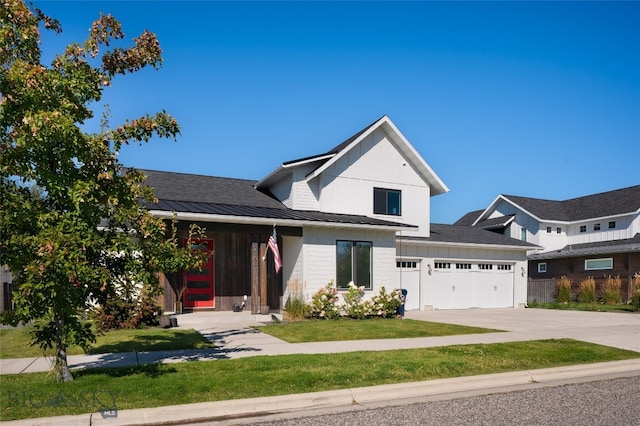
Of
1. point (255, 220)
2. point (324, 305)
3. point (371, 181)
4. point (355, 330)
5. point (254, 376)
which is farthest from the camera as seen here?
point (371, 181)

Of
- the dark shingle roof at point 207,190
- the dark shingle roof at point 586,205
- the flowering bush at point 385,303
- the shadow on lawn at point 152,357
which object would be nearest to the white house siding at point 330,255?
the flowering bush at point 385,303

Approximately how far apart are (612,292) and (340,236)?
1808 cm

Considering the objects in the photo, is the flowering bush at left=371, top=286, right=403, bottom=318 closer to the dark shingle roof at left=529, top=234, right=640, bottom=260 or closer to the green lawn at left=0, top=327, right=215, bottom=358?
the green lawn at left=0, top=327, right=215, bottom=358

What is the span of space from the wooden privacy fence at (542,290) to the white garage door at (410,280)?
1119cm

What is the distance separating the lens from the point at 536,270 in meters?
36.2

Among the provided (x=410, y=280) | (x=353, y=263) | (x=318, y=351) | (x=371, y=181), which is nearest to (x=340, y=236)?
(x=353, y=263)

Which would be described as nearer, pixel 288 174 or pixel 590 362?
pixel 590 362

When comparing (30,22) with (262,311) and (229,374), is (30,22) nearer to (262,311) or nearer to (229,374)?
(229,374)

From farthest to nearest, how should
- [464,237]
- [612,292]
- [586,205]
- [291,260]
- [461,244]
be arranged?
[586,205], [612,292], [464,237], [461,244], [291,260]

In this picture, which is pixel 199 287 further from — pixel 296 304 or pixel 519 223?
pixel 519 223

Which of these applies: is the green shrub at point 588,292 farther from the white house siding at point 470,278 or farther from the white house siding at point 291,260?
the white house siding at point 291,260

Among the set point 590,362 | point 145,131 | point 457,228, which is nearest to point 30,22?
point 145,131

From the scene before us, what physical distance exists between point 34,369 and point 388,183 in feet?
55.2

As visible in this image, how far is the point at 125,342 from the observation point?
1164 cm
